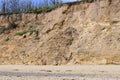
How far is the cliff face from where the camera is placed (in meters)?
35.8

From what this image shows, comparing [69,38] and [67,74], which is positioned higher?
[69,38]

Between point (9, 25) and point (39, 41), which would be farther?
point (9, 25)

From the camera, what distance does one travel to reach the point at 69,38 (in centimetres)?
3984

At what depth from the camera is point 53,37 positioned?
41.4 metres

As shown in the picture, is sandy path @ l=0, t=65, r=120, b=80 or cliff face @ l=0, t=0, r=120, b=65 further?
cliff face @ l=0, t=0, r=120, b=65

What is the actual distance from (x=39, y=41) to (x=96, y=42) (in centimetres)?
873

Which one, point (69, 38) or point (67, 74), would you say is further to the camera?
point (69, 38)

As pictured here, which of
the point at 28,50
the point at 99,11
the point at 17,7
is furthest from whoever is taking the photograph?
the point at 17,7

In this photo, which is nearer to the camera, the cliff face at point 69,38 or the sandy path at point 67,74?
the sandy path at point 67,74

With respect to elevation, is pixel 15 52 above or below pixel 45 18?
below

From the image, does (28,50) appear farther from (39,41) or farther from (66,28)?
(66,28)

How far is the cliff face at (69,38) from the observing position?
3584cm

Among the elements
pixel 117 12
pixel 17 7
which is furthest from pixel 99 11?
pixel 17 7

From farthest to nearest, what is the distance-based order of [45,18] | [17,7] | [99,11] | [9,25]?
[17,7], [9,25], [45,18], [99,11]
